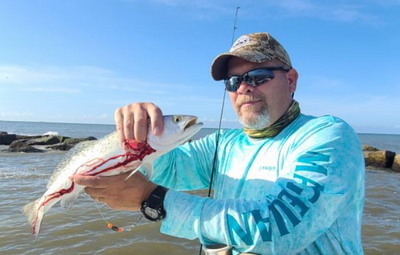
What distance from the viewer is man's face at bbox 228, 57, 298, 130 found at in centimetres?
302

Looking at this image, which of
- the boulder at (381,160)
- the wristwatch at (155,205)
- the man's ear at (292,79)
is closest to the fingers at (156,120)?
the wristwatch at (155,205)

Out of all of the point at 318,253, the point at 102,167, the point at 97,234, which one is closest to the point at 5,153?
the point at 97,234

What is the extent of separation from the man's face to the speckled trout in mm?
542

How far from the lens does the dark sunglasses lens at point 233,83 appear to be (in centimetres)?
319

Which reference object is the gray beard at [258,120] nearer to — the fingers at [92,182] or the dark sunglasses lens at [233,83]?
the dark sunglasses lens at [233,83]

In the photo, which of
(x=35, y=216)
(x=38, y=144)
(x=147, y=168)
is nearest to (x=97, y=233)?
(x=35, y=216)

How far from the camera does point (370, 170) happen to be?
706 inches

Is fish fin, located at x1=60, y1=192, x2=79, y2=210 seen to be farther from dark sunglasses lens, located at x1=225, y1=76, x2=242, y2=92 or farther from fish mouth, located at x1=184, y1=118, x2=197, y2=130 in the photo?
dark sunglasses lens, located at x1=225, y1=76, x2=242, y2=92

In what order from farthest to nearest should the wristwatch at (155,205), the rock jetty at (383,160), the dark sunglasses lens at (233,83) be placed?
the rock jetty at (383,160) < the dark sunglasses lens at (233,83) < the wristwatch at (155,205)

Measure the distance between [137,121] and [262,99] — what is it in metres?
1.25

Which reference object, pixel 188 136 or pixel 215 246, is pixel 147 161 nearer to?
pixel 188 136

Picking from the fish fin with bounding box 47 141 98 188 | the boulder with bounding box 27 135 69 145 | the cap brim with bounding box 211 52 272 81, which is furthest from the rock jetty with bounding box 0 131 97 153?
the cap brim with bounding box 211 52 272 81

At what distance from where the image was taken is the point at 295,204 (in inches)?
72.1

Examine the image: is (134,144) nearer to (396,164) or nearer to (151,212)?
(151,212)
